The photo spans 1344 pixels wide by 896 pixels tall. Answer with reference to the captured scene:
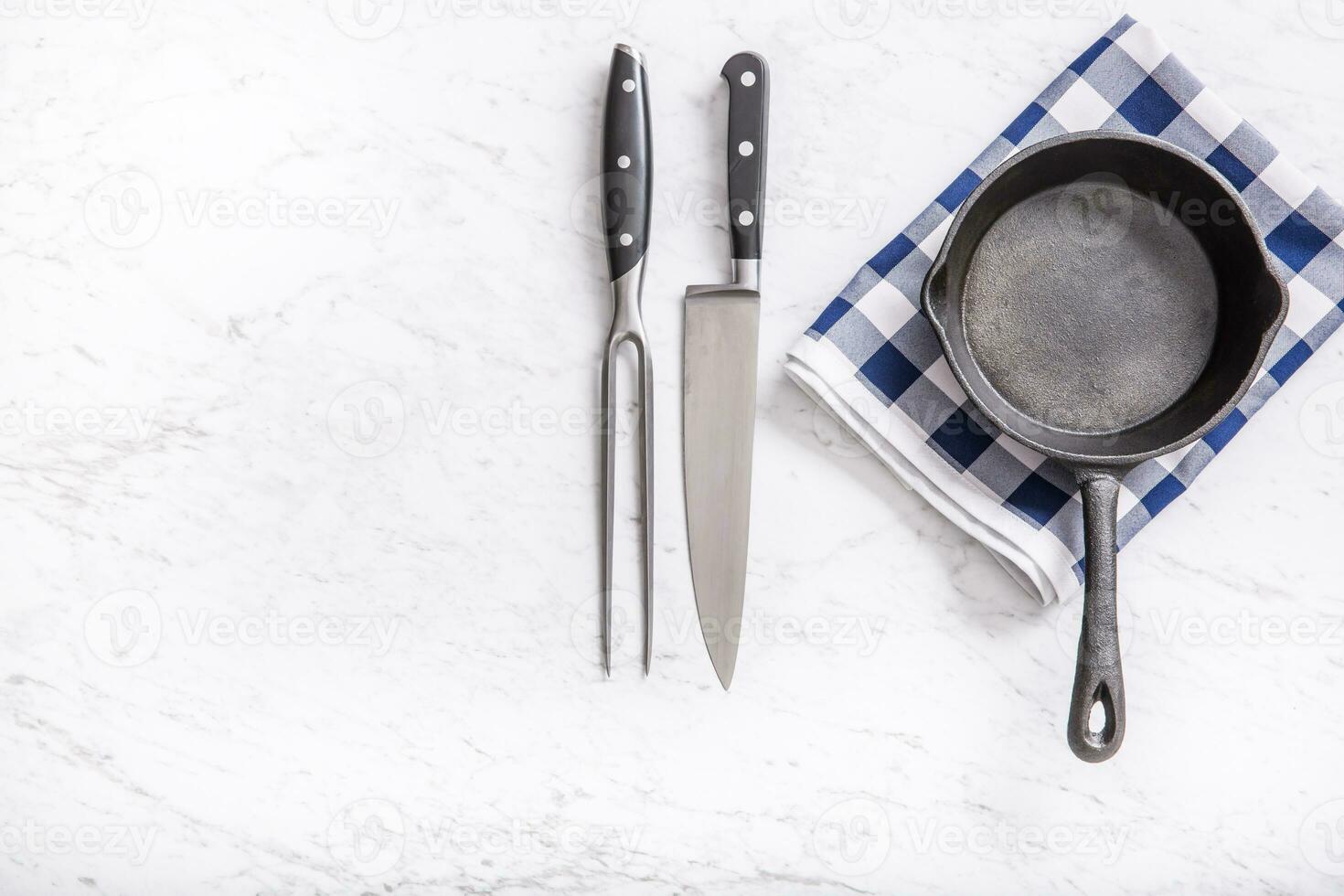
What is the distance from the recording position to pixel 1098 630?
0.53 meters

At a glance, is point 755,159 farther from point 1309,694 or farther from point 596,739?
point 1309,694

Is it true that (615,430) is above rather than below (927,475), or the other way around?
below

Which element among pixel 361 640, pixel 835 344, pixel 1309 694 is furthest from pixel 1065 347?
pixel 361 640

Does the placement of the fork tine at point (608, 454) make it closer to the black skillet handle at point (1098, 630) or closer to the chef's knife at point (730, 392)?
the chef's knife at point (730, 392)

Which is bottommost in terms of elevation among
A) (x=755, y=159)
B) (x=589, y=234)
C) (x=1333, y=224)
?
(x=589, y=234)

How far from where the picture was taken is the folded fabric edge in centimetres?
58

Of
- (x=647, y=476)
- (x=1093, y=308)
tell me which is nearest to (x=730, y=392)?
(x=647, y=476)

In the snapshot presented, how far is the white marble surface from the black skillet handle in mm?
71

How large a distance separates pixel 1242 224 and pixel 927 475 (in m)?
0.25

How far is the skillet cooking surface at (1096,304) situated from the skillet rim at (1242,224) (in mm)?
43

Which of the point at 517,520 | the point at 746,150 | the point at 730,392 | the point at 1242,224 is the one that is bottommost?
the point at 517,520

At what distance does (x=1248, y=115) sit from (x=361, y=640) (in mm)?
726

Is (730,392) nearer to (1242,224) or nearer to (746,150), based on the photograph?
(746,150)

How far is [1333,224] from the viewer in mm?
563
